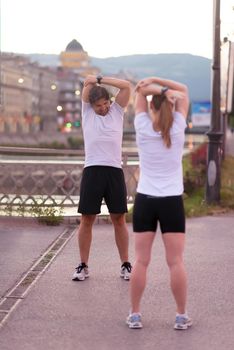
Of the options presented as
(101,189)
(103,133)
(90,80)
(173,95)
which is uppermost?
(90,80)

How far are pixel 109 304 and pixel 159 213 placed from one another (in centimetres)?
122

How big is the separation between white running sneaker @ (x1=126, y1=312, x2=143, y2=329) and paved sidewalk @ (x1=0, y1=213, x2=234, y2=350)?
5 cm

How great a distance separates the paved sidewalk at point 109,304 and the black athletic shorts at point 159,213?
0.76 m

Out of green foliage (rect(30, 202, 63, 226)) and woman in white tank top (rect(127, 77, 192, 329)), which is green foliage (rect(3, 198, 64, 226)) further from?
woman in white tank top (rect(127, 77, 192, 329))

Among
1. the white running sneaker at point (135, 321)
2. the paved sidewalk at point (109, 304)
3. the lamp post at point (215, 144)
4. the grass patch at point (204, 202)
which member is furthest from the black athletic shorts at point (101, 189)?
the lamp post at point (215, 144)

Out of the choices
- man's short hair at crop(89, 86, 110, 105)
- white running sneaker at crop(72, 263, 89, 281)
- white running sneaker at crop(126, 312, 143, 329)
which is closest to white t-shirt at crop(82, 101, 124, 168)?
man's short hair at crop(89, 86, 110, 105)

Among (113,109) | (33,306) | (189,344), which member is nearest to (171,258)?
(189,344)

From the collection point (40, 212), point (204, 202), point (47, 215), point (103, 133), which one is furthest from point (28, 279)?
point (204, 202)

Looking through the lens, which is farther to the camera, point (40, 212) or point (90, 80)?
point (40, 212)

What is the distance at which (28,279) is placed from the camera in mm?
6562

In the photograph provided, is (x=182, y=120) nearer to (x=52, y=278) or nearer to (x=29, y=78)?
(x=52, y=278)

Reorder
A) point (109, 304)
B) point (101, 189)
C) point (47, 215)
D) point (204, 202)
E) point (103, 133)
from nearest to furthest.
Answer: point (109, 304) → point (103, 133) → point (101, 189) → point (47, 215) → point (204, 202)

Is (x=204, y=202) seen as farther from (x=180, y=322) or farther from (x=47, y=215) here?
(x=180, y=322)

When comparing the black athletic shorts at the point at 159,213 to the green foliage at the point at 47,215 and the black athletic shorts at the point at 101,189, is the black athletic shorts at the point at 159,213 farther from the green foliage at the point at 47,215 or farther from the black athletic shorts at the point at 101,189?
the green foliage at the point at 47,215
